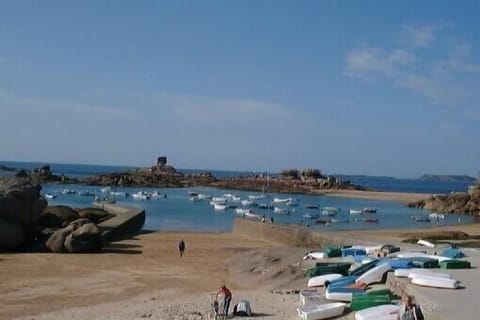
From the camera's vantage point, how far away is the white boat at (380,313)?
14959 mm

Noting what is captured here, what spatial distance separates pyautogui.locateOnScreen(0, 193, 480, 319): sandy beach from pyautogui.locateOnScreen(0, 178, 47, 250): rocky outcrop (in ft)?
4.72

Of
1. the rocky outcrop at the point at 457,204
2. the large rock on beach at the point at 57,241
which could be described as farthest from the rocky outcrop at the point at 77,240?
the rocky outcrop at the point at 457,204

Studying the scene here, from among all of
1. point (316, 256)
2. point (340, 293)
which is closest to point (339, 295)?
point (340, 293)

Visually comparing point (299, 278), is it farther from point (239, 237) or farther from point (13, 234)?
point (239, 237)

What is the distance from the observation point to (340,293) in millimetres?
17672

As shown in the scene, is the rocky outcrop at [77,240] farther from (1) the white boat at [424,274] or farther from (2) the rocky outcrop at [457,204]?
(2) the rocky outcrop at [457,204]

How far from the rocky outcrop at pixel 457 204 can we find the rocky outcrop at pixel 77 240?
55.5 m

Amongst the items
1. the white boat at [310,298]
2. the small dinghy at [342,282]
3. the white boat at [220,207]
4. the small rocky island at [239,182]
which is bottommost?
the white boat at [220,207]

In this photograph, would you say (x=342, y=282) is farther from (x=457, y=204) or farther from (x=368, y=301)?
(x=457, y=204)

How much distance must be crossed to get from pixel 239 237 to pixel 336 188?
9575 cm

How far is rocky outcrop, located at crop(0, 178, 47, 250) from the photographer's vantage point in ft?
99.2

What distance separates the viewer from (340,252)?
26312 mm

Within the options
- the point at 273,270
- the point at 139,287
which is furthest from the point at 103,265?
the point at 273,270

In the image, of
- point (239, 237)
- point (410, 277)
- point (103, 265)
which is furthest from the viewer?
point (239, 237)
